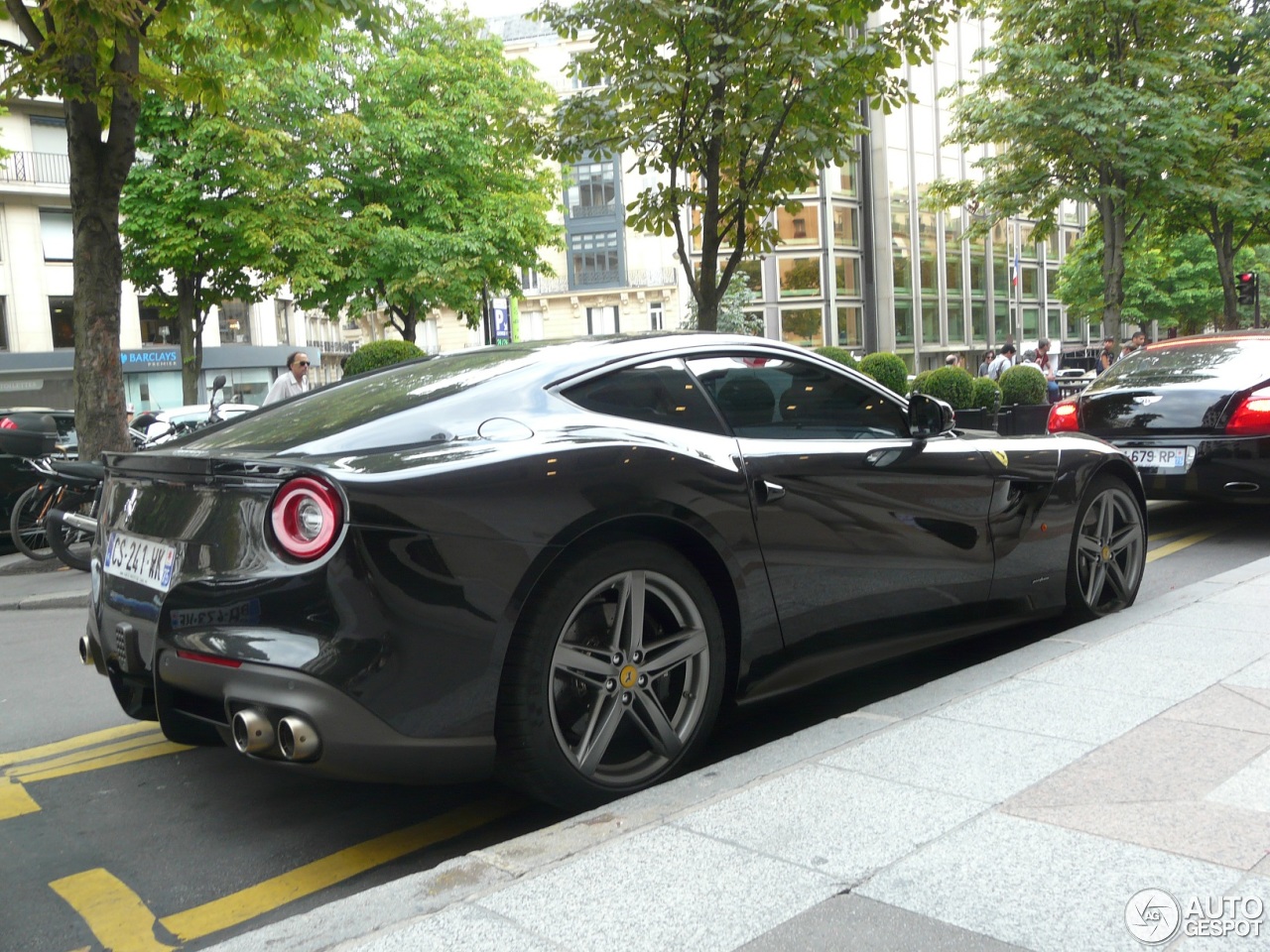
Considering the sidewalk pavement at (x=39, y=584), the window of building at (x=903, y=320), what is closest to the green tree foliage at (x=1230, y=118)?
the sidewalk pavement at (x=39, y=584)

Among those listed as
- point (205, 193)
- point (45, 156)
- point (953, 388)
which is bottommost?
point (953, 388)

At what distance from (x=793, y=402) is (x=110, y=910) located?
268cm

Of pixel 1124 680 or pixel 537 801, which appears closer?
pixel 537 801

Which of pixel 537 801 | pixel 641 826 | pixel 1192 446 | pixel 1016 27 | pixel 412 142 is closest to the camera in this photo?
pixel 641 826

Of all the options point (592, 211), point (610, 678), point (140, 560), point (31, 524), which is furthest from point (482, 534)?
point (592, 211)

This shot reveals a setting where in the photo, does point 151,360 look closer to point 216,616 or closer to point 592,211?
point 592,211

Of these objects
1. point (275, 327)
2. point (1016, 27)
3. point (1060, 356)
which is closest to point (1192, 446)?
point (1016, 27)

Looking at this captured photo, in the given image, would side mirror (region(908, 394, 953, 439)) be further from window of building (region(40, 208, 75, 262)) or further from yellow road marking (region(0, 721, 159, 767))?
window of building (region(40, 208, 75, 262))

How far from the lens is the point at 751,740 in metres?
4.19

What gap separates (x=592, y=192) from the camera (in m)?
63.8

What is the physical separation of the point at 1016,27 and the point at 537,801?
21487 millimetres

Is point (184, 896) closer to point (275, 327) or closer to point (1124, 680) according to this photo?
point (1124, 680)

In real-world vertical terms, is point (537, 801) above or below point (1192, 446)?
below

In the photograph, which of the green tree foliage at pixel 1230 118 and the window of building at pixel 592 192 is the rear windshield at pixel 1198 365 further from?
the window of building at pixel 592 192
